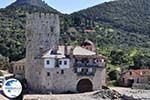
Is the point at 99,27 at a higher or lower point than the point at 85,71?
higher

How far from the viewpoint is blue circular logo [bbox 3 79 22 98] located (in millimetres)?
11751

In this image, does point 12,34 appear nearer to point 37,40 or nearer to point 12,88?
point 37,40

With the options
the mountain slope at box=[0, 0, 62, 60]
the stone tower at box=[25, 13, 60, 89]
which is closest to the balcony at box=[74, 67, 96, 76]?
the stone tower at box=[25, 13, 60, 89]

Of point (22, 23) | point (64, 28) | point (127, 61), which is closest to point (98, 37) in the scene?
point (64, 28)

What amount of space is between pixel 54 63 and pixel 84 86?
197 inches

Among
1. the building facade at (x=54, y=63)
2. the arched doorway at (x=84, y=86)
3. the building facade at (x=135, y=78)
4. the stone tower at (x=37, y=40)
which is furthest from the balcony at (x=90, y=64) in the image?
the building facade at (x=135, y=78)

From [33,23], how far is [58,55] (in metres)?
5.09

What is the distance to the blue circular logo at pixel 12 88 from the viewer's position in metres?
11.8

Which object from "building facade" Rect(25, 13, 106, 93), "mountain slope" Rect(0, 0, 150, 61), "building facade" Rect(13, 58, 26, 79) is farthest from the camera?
"mountain slope" Rect(0, 0, 150, 61)

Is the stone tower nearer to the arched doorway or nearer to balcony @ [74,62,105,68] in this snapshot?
balcony @ [74,62,105,68]

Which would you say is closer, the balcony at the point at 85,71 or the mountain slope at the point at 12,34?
the balcony at the point at 85,71

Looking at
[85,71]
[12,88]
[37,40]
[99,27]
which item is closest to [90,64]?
[85,71]

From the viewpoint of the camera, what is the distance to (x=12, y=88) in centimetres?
1182

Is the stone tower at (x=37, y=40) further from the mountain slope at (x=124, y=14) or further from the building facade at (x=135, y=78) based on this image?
the mountain slope at (x=124, y=14)
